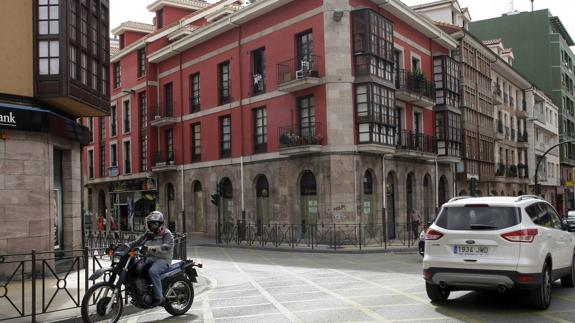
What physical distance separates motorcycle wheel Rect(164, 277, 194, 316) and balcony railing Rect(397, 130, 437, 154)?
68.1 ft

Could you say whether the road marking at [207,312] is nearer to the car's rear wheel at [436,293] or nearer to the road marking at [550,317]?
the car's rear wheel at [436,293]

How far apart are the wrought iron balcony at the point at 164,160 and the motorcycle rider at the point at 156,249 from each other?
2621 centimetres

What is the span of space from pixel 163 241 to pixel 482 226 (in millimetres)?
4914

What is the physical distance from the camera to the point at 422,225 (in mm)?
30625

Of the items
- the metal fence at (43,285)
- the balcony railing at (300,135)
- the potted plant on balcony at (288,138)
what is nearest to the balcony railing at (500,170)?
the balcony railing at (300,135)

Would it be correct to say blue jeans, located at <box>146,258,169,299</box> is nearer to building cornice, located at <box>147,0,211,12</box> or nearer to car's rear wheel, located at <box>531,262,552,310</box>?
car's rear wheel, located at <box>531,262,552,310</box>

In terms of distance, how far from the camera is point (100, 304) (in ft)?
26.4

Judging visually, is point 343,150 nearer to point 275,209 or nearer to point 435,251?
point 275,209

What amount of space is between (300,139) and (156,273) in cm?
1755

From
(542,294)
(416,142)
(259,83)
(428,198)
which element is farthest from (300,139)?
(542,294)

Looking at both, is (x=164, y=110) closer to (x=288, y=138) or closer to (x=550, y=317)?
(x=288, y=138)

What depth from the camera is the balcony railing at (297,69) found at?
25578 millimetres

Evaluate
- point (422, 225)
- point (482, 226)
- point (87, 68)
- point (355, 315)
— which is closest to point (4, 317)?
point (355, 315)

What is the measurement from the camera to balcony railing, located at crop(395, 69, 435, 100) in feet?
96.2
